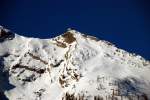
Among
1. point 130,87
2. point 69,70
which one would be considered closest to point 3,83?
point 69,70

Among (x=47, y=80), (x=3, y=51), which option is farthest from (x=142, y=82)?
(x=3, y=51)

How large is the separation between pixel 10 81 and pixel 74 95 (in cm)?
2107

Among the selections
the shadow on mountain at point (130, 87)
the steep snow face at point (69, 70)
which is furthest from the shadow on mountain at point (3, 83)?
the shadow on mountain at point (130, 87)

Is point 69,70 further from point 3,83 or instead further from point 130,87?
point 130,87

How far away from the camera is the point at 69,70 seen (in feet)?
368

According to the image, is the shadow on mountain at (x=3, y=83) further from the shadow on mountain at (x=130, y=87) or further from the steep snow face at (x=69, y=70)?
the shadow on mountain at (x=130, y=87)

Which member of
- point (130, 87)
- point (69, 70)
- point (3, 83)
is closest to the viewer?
point (130, 87)

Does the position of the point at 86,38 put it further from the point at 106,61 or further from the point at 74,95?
the point at 74,95

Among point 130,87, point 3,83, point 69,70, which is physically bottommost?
point 130,87

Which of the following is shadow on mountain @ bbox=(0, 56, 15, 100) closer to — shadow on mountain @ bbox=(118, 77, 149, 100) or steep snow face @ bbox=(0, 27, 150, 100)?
steep snow face @ bbox=(0, 27, 150, 100)

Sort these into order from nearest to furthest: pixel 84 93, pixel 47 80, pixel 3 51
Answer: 1. pixel 84 93
2. pixel 47 80
3. pixel 3 51

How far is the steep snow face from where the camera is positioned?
101125mm

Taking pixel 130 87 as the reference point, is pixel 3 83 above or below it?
above

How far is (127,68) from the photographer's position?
110 meters
